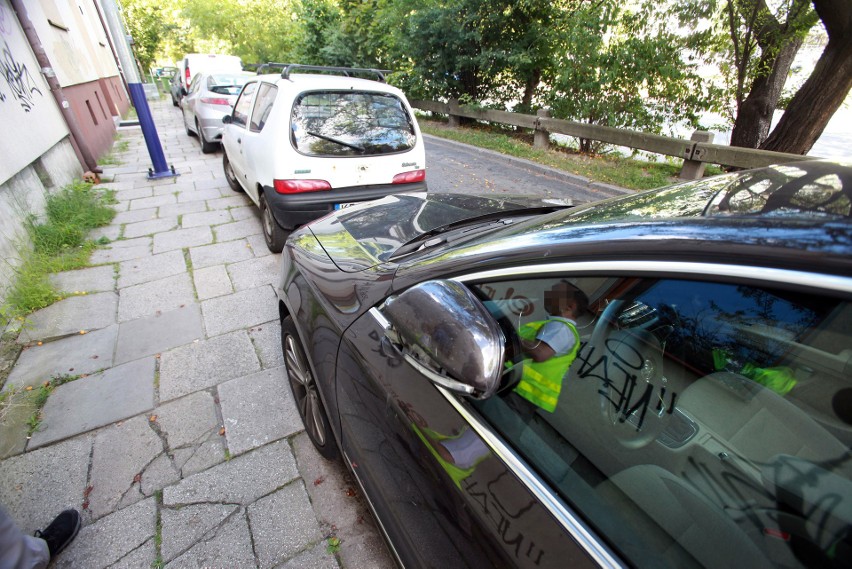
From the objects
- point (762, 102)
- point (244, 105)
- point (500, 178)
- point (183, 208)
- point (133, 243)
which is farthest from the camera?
point (762, 102)

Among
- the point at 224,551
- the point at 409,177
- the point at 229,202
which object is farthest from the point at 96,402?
the point at 229,202

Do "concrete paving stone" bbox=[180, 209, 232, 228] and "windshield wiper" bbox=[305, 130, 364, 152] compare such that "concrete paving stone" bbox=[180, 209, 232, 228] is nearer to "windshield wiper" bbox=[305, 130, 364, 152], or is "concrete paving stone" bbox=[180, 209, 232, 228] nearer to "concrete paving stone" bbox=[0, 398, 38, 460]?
"windshield wiper" bbox=[305, 130, 364, 152]

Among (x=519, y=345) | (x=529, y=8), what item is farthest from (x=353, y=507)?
(x=529, y=8)

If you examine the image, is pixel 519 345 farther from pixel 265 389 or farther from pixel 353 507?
pixel 265 389

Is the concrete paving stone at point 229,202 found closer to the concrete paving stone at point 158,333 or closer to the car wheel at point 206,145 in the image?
the concrete paving stone at point 158,333

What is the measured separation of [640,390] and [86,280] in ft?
15.4

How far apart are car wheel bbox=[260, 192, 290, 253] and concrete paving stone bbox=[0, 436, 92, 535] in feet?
8.00

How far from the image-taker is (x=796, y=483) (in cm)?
77

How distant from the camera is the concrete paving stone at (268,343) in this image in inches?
111

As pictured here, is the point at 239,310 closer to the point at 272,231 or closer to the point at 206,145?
the point at 272,231

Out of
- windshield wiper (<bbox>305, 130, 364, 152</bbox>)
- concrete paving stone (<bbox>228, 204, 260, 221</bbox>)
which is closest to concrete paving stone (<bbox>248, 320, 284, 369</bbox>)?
windshield wiper (<bbox>305, 130, 364, 152</bbox>)

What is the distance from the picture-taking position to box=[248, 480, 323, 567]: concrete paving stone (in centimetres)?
174

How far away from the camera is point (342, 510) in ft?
6.31

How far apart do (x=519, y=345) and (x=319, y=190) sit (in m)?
3.26
